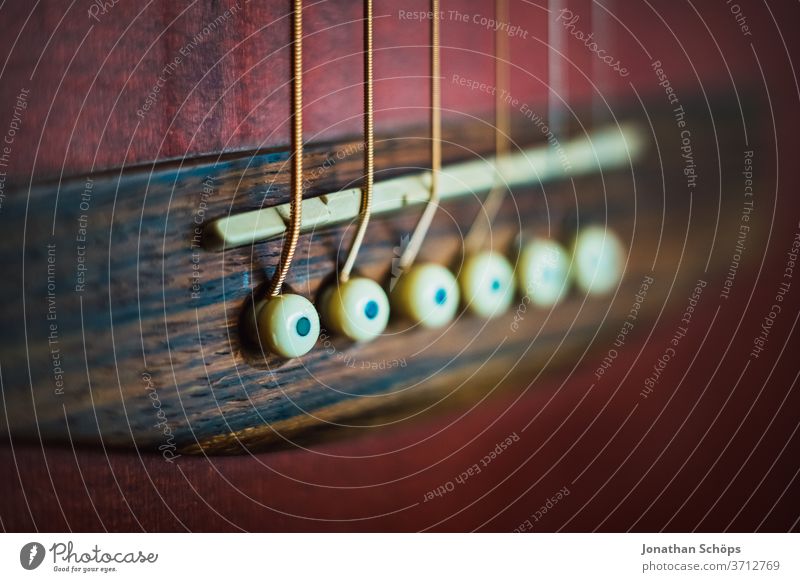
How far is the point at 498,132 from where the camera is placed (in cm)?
50

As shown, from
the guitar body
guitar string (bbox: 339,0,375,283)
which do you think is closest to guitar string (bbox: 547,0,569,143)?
the guitar body

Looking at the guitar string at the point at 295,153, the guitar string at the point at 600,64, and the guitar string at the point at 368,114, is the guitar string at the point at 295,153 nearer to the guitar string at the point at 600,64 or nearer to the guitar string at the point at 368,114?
the guitar string at the point at 368,114

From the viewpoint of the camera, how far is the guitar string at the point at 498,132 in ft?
1.63

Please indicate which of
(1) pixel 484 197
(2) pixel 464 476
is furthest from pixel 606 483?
(1) pixel 484 197

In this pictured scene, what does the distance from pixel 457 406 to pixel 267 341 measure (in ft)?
0.49

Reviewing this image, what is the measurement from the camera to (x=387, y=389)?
50 cm

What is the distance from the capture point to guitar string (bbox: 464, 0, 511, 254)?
50 cm
